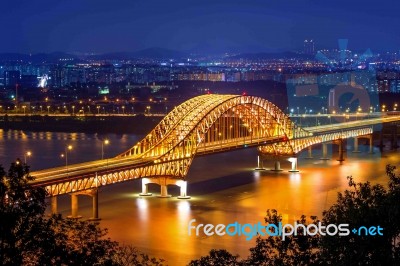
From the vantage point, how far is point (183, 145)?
30.1 m

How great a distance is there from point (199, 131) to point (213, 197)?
172 inches

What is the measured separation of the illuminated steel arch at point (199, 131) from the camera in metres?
28.7

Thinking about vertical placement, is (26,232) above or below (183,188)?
above

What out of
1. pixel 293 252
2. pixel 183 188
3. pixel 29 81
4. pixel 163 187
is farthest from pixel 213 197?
pixel 29 81

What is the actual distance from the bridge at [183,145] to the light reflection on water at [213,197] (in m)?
0.77

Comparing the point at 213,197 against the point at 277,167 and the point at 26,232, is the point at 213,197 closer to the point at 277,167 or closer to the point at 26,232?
the point at 277,167

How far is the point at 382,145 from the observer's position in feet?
161

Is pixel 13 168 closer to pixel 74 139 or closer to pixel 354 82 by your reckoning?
pixel 74 139

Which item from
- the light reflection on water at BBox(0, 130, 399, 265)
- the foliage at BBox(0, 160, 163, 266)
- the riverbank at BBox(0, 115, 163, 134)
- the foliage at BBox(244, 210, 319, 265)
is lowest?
the light reflection on water at BBox(0, 130, 399, 265)

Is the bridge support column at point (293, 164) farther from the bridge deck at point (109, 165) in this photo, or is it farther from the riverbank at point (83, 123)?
the riverbank at point (83, 123)

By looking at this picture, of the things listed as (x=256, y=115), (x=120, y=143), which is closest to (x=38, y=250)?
(x=256, y=115)

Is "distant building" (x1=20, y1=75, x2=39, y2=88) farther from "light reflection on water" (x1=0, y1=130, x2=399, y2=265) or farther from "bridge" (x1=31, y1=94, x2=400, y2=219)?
"bridge" (x1=31, y1=94, x2=400, y2=219)

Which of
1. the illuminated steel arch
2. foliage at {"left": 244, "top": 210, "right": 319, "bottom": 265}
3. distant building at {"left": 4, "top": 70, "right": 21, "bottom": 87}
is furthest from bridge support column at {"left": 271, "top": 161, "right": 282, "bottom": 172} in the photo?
distant building at {"left": 4, "top": 70, "right": 21, "bottom": 87}

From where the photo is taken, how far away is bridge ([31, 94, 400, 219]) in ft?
78.0
